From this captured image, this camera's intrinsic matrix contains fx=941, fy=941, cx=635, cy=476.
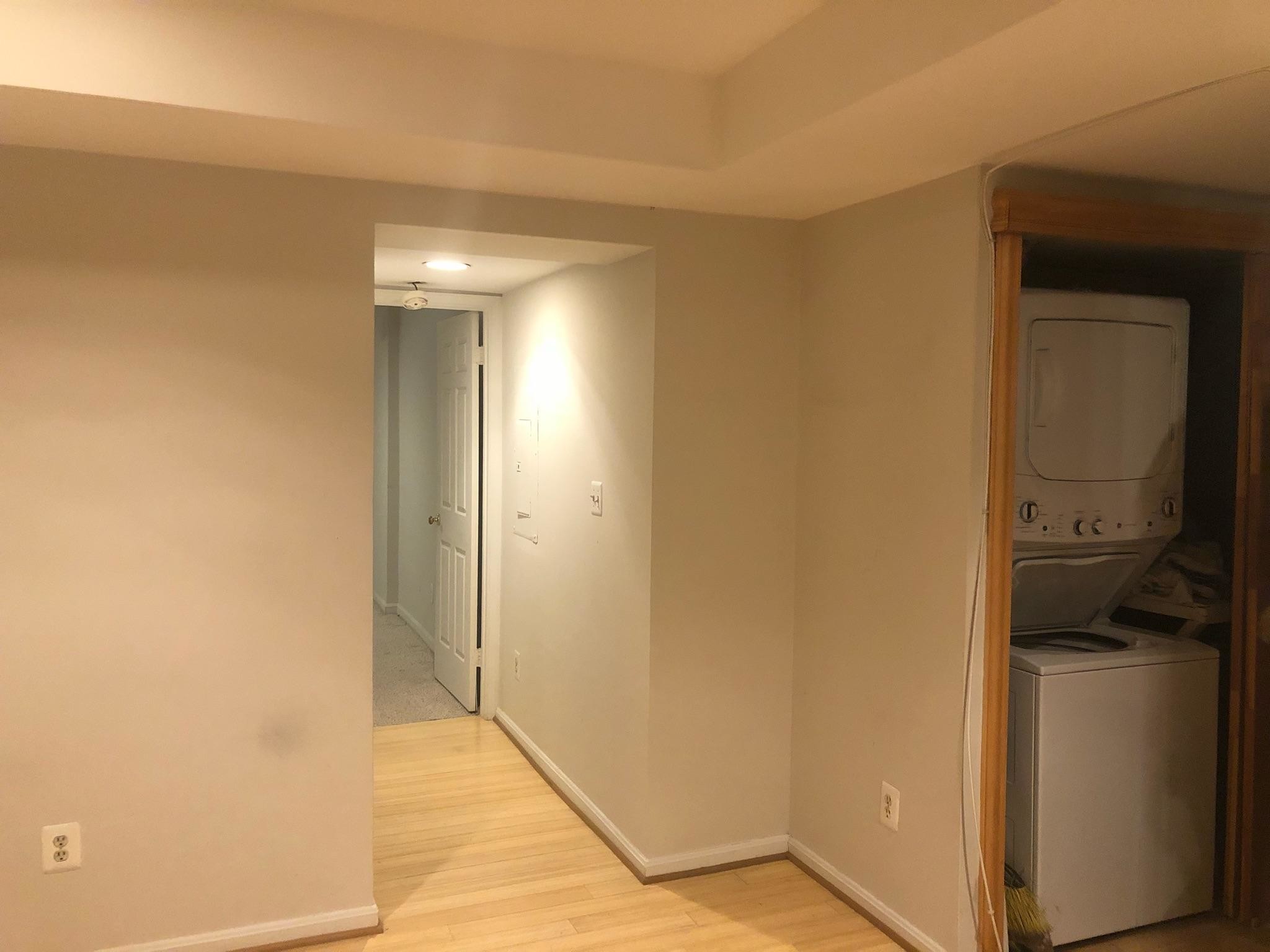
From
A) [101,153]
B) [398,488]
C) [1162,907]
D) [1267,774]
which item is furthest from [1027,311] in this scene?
[398,488]

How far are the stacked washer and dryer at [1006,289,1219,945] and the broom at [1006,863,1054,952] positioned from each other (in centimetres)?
6

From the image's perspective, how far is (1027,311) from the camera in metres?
2.65

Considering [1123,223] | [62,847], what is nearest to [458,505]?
[62,847]

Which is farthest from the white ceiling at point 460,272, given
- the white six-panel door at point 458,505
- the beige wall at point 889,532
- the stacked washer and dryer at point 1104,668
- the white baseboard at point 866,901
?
the white baseboard at point 866,901

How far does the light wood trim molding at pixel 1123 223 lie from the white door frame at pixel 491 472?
2.61 metres

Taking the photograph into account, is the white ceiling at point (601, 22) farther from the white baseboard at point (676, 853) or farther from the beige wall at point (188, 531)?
the white baseboard at point (676, 853)

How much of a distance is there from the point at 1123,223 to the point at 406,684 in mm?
4158

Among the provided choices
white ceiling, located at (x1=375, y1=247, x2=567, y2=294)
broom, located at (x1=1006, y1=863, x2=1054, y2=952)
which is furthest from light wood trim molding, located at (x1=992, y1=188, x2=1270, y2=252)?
broom, located at (x1=1006, y1=863, x2=1054, y2=952)

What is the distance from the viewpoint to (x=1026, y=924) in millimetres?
2523

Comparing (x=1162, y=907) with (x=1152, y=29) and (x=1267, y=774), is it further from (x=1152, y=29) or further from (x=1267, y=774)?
(x=1152, y=29)

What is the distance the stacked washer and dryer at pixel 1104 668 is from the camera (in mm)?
2605

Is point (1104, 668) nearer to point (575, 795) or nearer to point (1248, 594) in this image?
point (1248, 594)

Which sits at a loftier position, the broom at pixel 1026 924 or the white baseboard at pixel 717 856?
the broom at pixel 1026 924

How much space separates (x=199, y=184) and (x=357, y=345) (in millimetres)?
577
